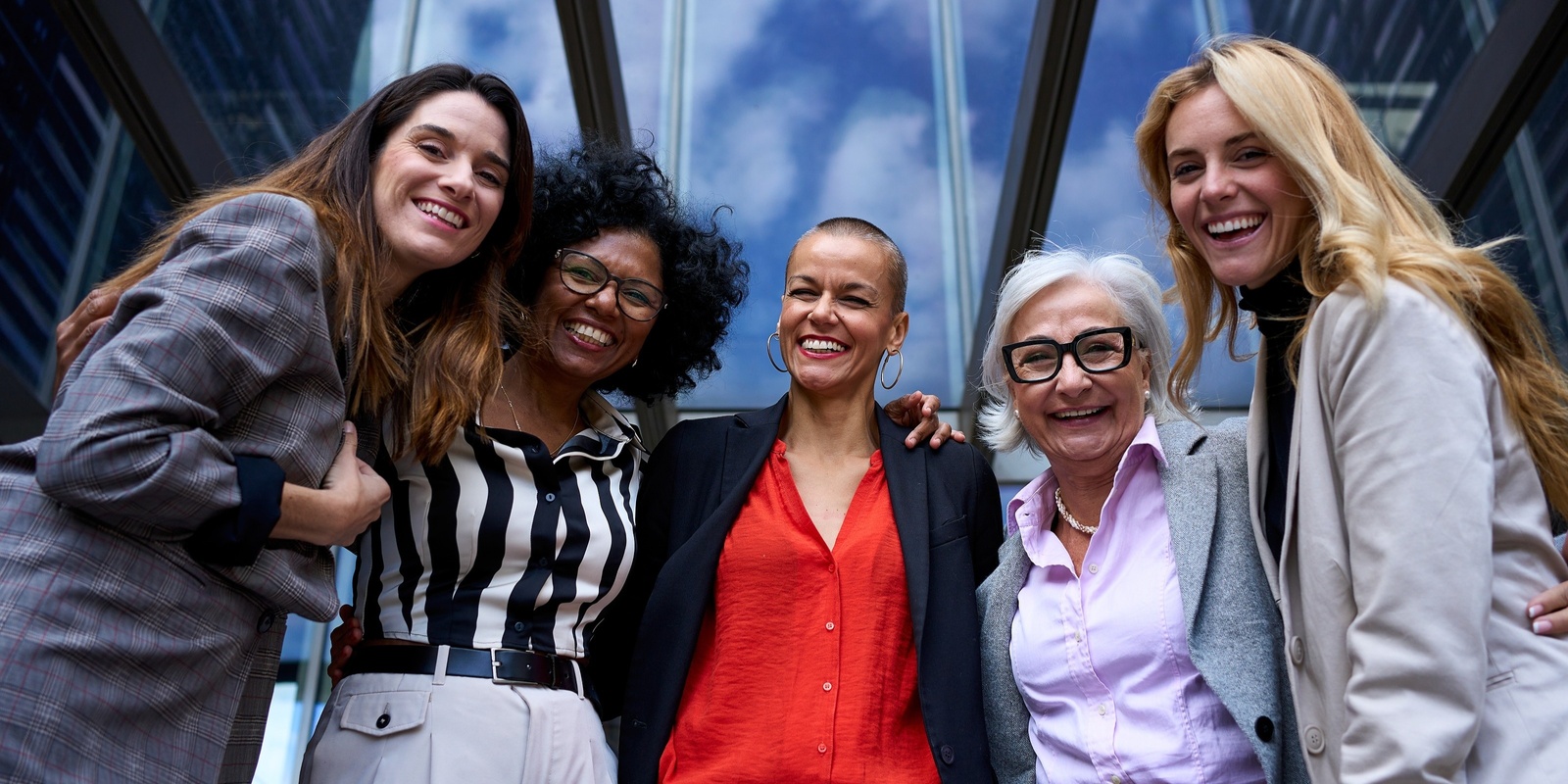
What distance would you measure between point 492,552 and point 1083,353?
4.12ft

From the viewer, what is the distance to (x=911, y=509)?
2.49m

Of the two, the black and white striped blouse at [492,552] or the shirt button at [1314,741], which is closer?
the shirt button at [1314,741]

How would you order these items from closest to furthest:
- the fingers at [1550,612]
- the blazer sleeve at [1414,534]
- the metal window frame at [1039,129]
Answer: the blazer sleeve at [1414,534], the fingers at [1550,612], the metal window frame at [1039,129]

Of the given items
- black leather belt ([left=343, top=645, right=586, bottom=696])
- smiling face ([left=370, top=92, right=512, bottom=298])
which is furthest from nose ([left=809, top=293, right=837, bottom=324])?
black leather belt ([left=343, top=645, right=586, bottom=696])

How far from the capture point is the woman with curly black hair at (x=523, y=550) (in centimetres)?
202

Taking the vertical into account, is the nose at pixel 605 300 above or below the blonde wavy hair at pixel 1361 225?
above

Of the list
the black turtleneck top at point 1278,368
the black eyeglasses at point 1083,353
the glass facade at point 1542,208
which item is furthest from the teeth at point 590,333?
the glass facade at point 1542,208

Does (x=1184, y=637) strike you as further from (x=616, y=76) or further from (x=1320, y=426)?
(x=616, y=76)

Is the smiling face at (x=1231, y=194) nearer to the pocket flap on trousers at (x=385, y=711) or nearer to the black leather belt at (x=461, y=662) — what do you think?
the black leather belt at (x=461, y=662)

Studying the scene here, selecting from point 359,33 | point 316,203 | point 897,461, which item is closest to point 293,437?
point 316,203

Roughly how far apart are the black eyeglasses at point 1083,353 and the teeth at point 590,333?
3.00 ft

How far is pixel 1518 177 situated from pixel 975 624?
303 centimetres

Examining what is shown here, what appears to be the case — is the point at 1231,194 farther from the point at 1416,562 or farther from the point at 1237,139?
the point at 1416,562

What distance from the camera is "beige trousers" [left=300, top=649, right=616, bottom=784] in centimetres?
198
